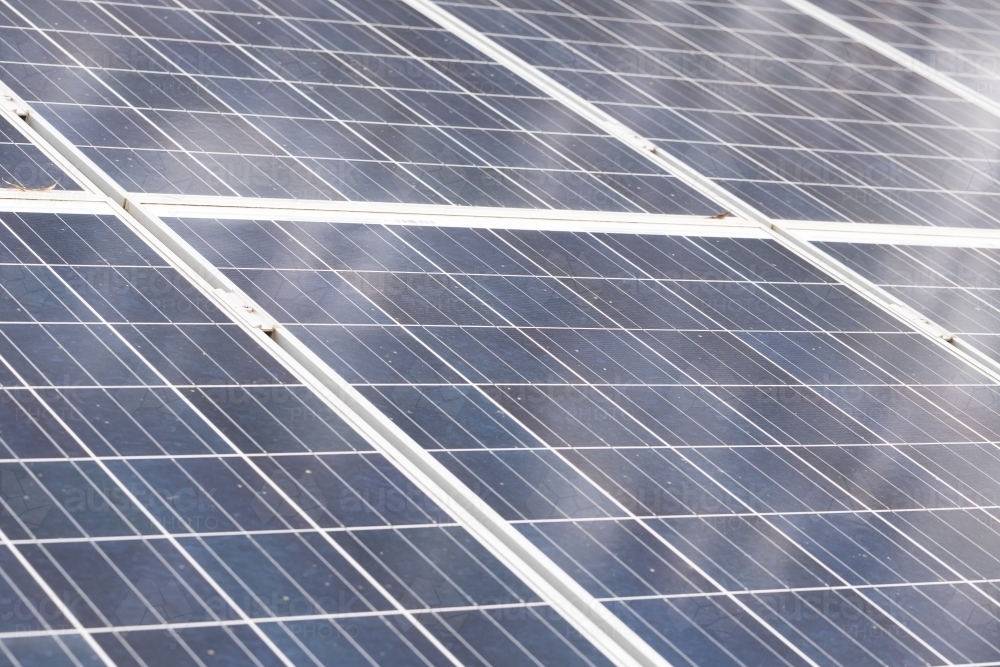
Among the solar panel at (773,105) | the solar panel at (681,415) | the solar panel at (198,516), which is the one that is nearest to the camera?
the solar panel at (198,516)

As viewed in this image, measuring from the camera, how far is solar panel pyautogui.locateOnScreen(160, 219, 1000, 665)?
8648 mm

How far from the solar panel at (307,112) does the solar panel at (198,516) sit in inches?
96.2

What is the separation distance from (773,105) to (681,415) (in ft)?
23.0

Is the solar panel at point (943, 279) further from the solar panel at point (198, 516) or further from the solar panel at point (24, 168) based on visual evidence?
the solar panel at point (24, 168)

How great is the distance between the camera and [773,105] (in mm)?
16344

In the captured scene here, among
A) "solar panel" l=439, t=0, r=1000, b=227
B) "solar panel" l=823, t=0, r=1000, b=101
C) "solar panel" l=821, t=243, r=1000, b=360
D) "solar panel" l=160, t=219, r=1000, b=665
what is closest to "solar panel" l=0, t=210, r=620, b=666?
"solar panel" l=160, t=219, r=1000, b=665

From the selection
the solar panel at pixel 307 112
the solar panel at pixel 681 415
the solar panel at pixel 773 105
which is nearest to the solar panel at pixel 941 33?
the solar panel at pixel 773 105

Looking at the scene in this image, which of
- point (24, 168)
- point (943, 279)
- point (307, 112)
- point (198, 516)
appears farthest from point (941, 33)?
point (198, 516)

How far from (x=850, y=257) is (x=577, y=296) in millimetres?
3384

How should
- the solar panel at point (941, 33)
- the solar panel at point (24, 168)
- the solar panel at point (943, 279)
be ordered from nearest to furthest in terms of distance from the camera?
the solar panel at point (24, 168), the solar panel at point (943, 279), the solar panel at point (941, 33)

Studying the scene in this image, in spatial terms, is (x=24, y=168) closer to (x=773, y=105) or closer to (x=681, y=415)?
(x=681, y=415)

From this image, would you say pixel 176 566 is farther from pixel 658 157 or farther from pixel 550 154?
pixel 658 157

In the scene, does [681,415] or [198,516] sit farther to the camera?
[681,415]

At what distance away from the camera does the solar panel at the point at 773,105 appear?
14.9 metres
